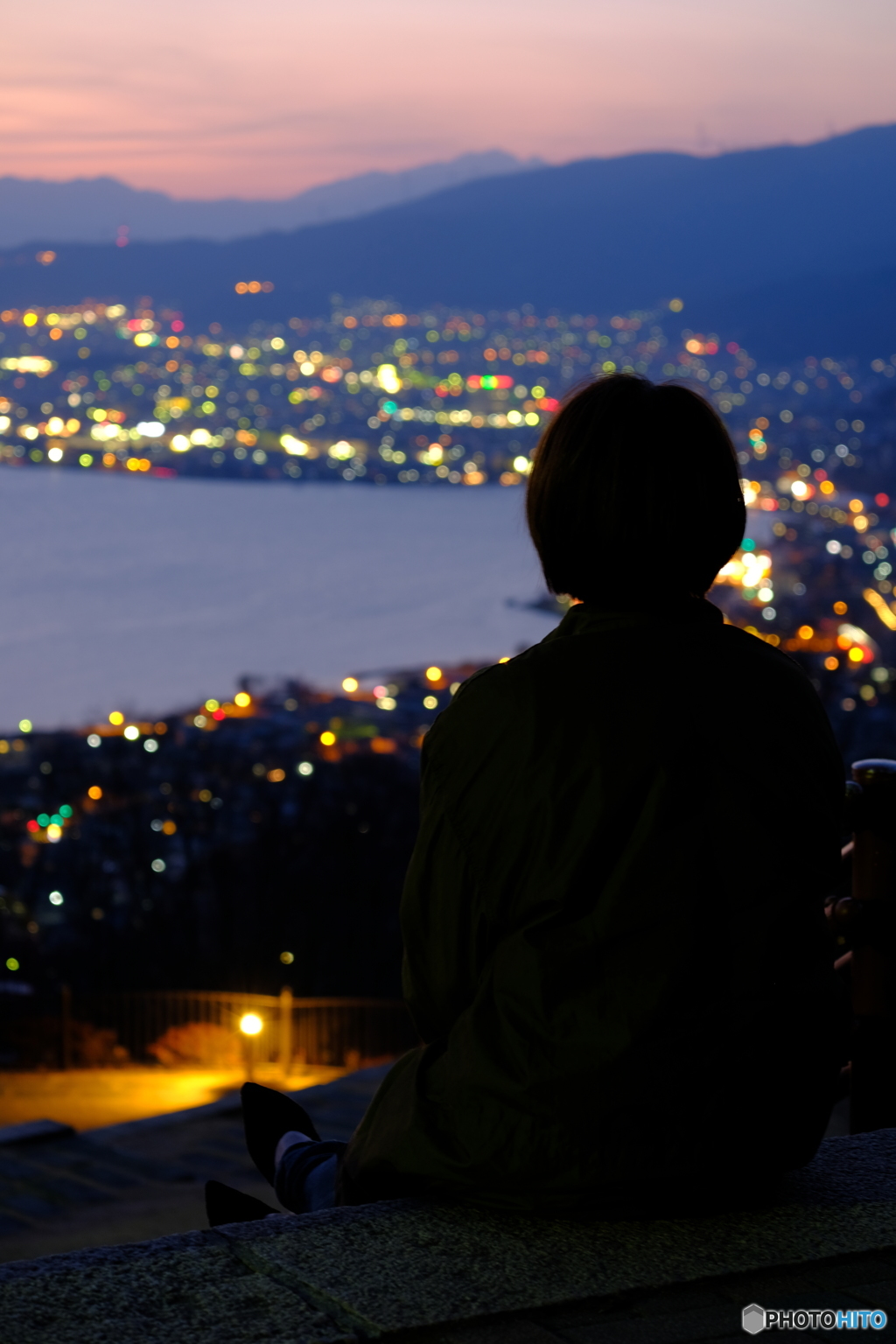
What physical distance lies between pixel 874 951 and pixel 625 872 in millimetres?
1281

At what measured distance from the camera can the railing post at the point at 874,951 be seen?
2385mm

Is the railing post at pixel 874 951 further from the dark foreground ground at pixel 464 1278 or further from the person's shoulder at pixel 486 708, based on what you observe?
the person's shoulder at pixel 486 708

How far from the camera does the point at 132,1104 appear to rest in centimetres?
682

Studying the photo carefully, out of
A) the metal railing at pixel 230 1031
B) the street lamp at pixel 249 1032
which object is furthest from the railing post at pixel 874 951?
the metal railing at pixel 230 1031

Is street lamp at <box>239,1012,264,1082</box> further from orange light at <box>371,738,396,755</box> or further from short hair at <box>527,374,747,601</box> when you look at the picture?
orange light at <box>371,738,396,755</box>

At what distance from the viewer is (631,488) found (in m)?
1.40

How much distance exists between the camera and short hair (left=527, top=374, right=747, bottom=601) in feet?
4.59

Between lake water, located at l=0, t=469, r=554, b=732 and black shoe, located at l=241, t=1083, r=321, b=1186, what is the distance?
1182 inches

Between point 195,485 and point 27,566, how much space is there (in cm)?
1476

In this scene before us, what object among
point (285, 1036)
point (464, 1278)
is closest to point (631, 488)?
point (464, 1278)

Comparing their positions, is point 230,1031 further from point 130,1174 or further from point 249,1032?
point 130,1174

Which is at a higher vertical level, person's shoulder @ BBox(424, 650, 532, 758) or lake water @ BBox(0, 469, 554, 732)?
lake water @ BBox(0, 469, 554, 732)

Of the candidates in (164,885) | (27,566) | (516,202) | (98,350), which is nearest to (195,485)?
(98,350)

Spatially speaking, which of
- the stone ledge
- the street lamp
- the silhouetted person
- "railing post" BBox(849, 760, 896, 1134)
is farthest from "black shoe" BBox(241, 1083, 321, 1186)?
the street lamp
